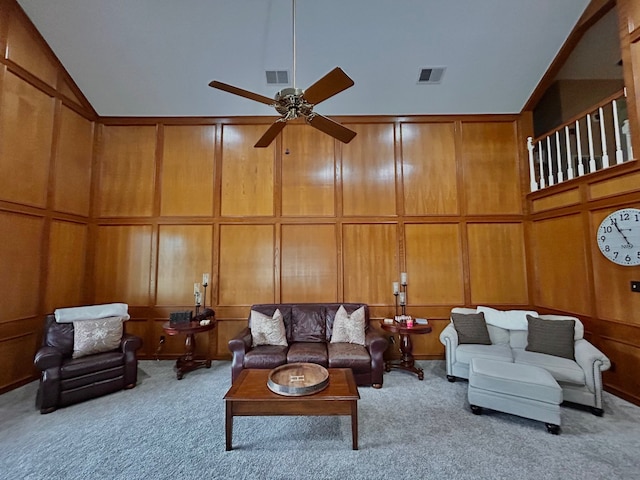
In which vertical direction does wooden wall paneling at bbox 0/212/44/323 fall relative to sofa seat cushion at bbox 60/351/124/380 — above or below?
above

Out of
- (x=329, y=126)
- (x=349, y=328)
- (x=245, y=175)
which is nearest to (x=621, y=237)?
(x=349, y=328)

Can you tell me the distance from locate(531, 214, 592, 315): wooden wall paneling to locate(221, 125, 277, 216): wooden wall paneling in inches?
170

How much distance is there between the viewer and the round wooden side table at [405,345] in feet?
12.0

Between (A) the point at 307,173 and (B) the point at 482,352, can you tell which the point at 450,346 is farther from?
(A) the point at 307,173

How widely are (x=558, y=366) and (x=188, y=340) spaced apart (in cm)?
454

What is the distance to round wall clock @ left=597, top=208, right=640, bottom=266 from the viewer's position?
304 cm

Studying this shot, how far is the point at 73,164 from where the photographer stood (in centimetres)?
429

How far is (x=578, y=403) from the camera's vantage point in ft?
9.26

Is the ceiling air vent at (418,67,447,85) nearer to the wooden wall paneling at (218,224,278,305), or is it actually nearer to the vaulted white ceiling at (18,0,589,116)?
the vaulted white ceiling at (18,0,589,116)

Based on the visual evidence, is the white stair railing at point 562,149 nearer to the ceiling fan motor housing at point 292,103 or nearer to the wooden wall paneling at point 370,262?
the wooden wall paneling at point 370,262

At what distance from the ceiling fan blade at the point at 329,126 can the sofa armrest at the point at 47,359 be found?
3.59 metres

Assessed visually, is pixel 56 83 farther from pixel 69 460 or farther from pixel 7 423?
pixel 69 460

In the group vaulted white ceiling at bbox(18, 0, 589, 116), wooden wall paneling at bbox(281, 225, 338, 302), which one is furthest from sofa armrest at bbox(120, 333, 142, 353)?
vaulted white ceiling at bbox(18, 0, 589, 116)

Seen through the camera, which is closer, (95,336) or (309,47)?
(95,336)
